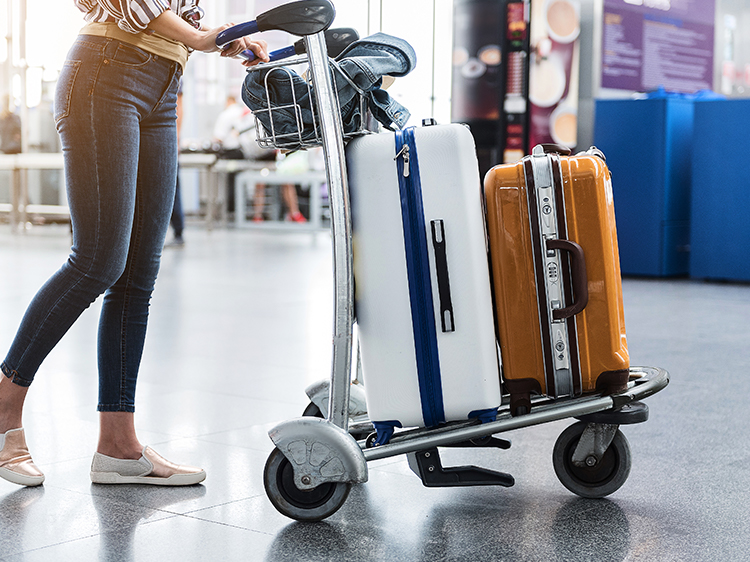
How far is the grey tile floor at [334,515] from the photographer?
1.60m

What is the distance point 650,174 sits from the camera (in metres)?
6.49

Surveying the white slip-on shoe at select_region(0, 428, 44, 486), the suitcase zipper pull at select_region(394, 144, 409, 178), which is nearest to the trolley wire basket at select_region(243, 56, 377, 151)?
the suitcase zipper pull at select_region(394, 144, 409, 178)

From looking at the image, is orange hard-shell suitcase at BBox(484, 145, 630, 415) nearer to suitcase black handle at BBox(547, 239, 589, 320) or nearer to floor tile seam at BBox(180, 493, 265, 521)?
suitcase black handle at BBox(547, 239, 589, 320)

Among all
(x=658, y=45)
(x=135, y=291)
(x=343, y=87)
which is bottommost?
(x=135, y=291)

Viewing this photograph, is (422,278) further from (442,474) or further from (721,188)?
(721,188)

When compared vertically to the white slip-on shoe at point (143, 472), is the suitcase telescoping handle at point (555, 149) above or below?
above

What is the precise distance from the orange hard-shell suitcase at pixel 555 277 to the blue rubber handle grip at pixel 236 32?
484 millimetres

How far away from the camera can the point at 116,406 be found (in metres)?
2.00

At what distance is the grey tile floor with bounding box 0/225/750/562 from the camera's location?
1597 millimetres

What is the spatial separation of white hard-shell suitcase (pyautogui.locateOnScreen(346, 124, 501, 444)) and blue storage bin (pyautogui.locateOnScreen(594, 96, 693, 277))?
16.7ft

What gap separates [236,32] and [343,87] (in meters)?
0.21

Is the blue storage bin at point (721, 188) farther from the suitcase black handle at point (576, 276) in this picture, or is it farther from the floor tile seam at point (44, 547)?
the floor tile seam at point (44, 547)

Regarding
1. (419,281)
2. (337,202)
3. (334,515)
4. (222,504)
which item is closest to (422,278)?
(419,281)

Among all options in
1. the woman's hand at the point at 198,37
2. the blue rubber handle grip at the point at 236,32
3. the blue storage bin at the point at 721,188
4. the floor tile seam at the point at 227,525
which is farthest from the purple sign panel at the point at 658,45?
the floor tile seam at the point at 227,525
